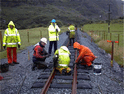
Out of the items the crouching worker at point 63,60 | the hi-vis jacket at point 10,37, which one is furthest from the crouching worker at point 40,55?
the hi-vis jacket at point 10,37

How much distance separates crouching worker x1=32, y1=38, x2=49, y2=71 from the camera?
5.94m

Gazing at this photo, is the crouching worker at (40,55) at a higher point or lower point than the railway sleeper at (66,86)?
higher

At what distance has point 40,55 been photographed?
19.9 feet

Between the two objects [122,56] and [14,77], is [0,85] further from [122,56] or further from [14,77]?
[122,56]

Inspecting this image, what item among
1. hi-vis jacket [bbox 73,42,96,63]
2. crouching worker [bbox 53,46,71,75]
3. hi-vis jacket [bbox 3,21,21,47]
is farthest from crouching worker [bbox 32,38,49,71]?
hi-vis jacket [bbox 3,21,21,47]

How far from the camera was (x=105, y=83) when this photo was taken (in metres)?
5.05

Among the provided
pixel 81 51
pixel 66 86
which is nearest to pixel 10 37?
pixel 81 51

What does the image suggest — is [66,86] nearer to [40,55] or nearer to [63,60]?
[63,60]

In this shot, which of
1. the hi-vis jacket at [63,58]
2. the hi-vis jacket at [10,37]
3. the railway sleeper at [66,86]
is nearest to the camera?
the railway sleeper at [66,86]

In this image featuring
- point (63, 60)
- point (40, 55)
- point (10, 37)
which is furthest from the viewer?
point (10, 37)

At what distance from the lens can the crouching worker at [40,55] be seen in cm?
594

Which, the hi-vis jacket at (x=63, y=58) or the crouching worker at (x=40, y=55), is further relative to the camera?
the crouching worker at (x=40, y=55)

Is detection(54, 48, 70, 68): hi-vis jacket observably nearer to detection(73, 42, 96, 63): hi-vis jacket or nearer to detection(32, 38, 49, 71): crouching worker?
detection(73, 42, 96, 63): hi-vis jacket

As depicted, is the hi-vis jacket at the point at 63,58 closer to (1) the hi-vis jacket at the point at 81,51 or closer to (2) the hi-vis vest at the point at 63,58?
(2) the hi-vis vest at the point at 63,58
